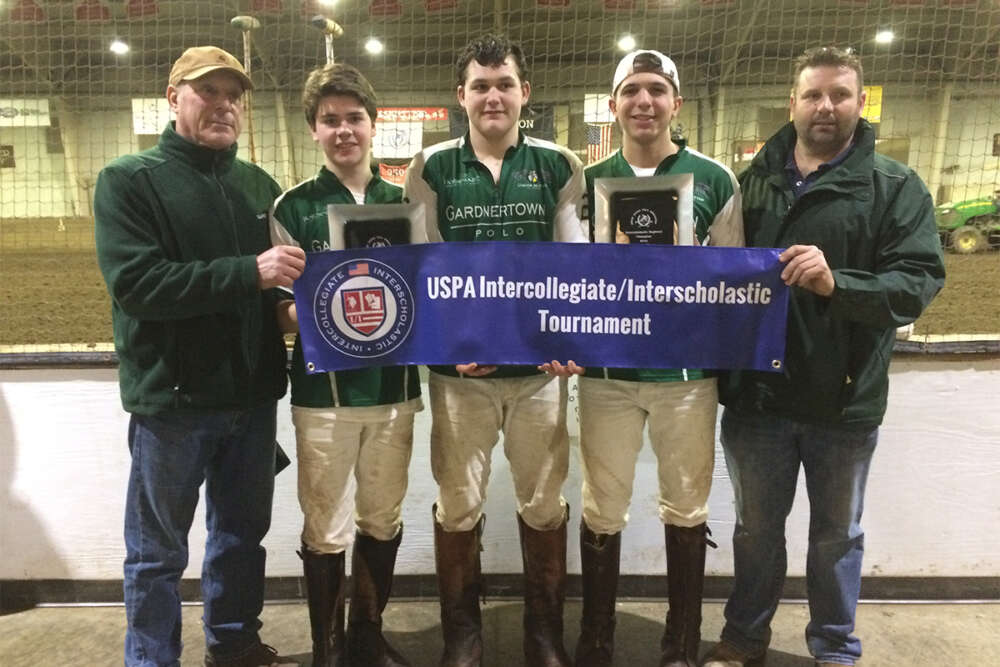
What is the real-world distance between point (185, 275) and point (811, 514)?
7.25ft

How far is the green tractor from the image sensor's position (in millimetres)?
6207

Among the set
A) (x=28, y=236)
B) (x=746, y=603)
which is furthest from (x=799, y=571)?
(x=28, y=236)

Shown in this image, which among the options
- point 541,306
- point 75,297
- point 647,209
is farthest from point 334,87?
point 75,297

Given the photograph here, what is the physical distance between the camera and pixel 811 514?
88.6 inches

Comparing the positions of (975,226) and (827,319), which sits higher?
(975,226)

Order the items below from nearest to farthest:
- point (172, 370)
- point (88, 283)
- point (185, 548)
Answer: point (172, 370) < point (185, 548) < point (88, 283)

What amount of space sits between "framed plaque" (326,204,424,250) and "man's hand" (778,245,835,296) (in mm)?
1159

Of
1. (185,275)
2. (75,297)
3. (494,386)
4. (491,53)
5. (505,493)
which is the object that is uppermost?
(491,53)

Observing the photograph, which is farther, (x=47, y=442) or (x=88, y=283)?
(x=88, y=283)

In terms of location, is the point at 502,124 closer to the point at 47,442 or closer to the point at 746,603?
the point at 746,603

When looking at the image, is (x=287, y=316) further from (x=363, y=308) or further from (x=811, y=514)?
(x=811, y=514)

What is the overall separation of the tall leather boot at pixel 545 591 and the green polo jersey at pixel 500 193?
0.63 meters

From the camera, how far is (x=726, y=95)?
3855 millimetres

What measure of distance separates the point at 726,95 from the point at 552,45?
1.09 meters
